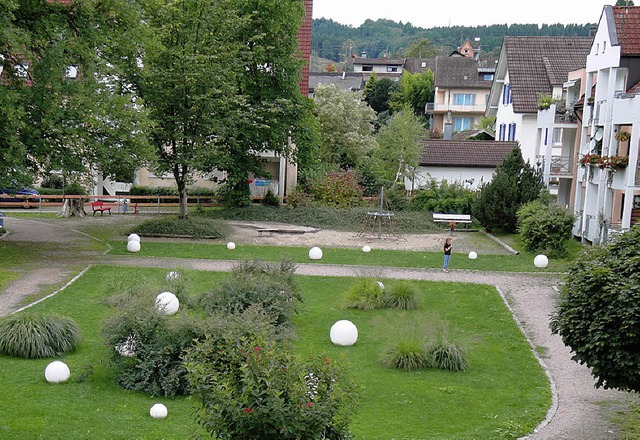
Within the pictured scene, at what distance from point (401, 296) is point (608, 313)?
9.24 meters

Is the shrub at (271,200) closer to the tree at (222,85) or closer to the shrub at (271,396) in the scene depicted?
the tree at (222,85)

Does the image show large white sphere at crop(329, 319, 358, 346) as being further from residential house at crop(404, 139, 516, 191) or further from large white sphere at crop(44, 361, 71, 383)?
residential house at crop(404, 139, 516, 191)

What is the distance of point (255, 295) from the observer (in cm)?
1689

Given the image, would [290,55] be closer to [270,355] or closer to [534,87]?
[534,87]

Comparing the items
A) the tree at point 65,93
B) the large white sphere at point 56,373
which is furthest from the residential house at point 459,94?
the large white sphere at point 56,373

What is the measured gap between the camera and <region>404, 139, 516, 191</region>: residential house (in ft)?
144

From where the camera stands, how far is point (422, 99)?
85750mm

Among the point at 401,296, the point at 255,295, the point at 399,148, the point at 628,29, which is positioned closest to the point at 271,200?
the point at 399,148

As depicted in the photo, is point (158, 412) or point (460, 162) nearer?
point (158, 412)

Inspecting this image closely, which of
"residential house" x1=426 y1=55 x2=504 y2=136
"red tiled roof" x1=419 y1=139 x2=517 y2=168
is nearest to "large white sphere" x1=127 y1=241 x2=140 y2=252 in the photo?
"red tiled roof" x1=419 y1=139 x2=517 y2=168

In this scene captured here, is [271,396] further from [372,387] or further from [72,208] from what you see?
[72,208]

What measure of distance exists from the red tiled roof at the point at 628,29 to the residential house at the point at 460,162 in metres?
14.0

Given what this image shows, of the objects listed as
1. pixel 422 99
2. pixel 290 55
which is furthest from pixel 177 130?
pixel 422 99

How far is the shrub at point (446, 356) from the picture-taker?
1516cm
